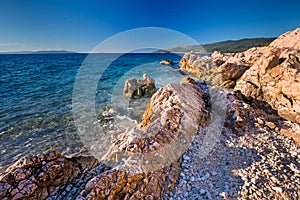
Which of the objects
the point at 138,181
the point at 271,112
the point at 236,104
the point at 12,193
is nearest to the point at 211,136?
the point at 236,104

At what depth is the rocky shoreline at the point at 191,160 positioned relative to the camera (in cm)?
342

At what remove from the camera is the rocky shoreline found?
3.42 meters

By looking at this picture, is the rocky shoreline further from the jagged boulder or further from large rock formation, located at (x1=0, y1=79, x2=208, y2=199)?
the jagged boulder

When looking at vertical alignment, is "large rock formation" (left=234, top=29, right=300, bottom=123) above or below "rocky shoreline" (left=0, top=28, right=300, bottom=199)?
above

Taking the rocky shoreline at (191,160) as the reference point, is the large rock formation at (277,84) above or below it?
above

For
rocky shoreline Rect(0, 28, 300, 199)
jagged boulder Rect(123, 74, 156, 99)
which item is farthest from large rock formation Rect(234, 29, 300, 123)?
jagged boulder Rect(123, 74, 156, 99)

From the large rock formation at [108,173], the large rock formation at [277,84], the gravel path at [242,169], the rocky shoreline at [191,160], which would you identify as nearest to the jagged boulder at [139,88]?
the rocky shoreline at [191,160]

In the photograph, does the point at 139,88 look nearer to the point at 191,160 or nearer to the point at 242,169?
Result: the point at 191,160

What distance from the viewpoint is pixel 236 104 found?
300 inches

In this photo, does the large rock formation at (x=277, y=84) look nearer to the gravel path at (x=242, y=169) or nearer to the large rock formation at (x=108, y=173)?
the gravel path at (x=242, y=169)

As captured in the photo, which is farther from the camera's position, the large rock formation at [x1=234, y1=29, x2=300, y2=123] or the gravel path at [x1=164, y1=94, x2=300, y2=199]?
the large rock formation at [x1=234, y1=29, x2=300, y2=123]

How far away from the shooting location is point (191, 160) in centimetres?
484

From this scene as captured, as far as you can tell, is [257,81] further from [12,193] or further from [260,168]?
[12,193]

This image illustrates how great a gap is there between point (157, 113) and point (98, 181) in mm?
3657
